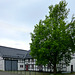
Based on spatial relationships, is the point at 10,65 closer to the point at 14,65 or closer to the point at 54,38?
the point at 14,65

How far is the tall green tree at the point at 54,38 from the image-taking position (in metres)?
20.2

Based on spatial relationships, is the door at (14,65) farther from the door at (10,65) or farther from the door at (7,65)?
the door at (7,65)

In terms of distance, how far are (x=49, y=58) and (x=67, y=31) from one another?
20.0 ft

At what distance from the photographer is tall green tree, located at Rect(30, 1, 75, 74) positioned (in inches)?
797

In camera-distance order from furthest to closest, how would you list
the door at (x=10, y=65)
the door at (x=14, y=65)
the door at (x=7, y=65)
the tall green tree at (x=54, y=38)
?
the door at (x=14, y=65)
the door at (x=10, y=65)
the door at (x=7, y=65)
the tall green tree at (x=54, y=38)

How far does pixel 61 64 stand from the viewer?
103 ft

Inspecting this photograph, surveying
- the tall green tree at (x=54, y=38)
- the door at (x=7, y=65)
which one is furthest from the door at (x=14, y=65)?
the tall green tree at (x=54, y=38)

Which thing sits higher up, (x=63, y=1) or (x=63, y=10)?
(x=63, y=1)

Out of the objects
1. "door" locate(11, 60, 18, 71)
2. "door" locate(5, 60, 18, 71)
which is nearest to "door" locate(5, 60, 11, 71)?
"door" locate(5, 60, 18, 71)

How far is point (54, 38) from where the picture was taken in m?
21.0

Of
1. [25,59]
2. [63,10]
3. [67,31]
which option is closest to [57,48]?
[67,31]

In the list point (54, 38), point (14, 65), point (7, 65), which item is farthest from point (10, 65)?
point (54, 38)

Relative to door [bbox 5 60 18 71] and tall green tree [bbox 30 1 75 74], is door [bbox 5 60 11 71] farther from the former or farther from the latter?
tall green tree [bbox 30 1 75 74]

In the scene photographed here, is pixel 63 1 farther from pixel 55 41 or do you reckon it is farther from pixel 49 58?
pixel 49 58
